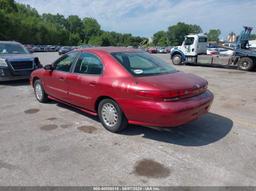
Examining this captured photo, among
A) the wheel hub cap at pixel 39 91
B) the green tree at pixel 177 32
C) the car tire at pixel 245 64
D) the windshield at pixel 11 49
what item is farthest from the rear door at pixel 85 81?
the green tree at pixel 177 32

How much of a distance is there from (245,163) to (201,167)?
672 mm

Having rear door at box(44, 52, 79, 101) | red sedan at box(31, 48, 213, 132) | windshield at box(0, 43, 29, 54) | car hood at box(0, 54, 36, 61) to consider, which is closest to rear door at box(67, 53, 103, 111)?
red sedan at box(31, 48, 213, 132)

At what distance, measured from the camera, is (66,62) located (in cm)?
565

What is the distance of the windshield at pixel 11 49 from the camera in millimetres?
10352

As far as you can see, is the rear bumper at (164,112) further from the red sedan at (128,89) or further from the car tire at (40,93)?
the car tire at (40,93)

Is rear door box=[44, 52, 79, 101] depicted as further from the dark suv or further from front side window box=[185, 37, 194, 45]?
front side window box=[185, 37, 194, 45]

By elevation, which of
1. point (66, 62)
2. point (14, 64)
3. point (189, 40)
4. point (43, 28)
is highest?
point (43, 28)

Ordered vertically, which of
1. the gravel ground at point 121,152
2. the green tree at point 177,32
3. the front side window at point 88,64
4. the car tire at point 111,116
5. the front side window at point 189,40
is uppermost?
the green tree at point 177,32

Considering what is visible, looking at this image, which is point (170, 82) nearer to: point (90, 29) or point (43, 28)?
point (43, 28)

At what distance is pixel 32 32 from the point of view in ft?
257

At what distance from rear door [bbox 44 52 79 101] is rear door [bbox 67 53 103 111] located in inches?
8.1

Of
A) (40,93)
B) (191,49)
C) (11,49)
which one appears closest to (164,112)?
(40,93)

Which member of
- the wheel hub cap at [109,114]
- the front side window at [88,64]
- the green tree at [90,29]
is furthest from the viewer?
the green tree at [90,29]

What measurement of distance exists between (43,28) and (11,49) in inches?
3151
